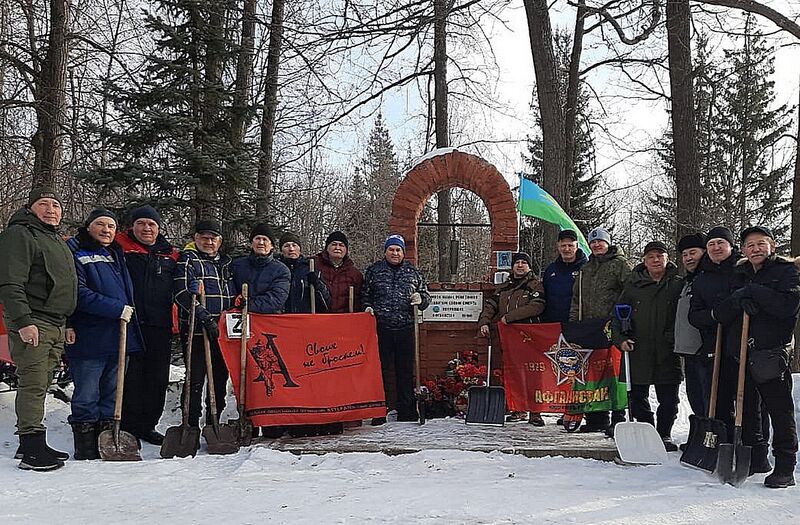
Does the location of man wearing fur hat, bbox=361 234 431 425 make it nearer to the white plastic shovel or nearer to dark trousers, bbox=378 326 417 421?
dark trousers, bbox=378 326 417 421

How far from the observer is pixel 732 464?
5.48m

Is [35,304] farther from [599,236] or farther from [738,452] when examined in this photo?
[738,452]

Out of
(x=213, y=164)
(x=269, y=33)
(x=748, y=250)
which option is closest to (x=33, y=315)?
(x=213, y=164)

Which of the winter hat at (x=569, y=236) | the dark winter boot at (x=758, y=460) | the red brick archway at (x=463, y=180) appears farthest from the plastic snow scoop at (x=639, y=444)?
the red brick archway at (x=463, y=180)

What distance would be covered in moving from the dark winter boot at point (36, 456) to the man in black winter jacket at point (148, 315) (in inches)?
42.3

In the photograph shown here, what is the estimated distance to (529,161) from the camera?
88.8ft

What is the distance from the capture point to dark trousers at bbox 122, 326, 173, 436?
21.7 ft

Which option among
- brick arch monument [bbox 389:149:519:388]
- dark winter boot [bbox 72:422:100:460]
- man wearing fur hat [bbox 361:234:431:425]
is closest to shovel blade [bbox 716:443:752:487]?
man wearing fur hat [bbox 361:234:431:425]

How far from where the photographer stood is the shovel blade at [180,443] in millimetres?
6117

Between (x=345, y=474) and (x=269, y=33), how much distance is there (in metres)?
9.58

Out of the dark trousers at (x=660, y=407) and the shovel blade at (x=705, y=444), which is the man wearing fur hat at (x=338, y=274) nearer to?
the dark trousers at (x=660, y=407)

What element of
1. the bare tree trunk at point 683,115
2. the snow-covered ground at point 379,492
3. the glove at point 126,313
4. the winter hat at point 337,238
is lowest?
the snow-covered ground at point 379,492

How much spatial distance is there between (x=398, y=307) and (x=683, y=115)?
20.9 feet

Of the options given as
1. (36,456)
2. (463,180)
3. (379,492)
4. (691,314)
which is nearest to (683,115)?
(463,180)
